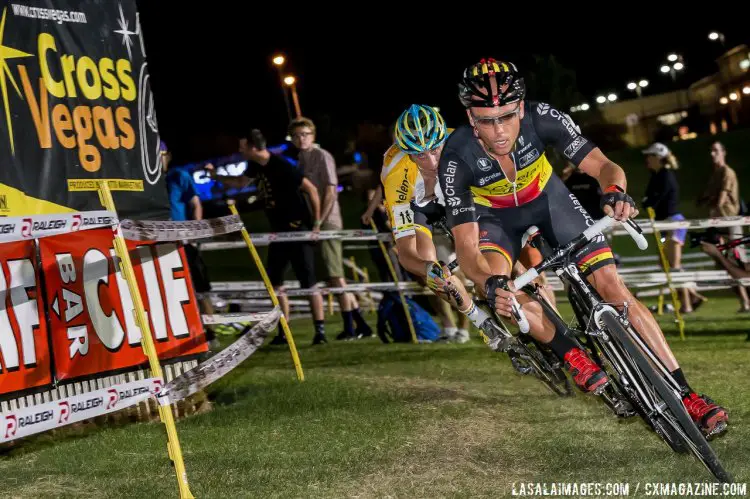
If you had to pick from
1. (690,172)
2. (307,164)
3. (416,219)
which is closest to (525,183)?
(416,219)

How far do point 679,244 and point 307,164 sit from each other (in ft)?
18.1

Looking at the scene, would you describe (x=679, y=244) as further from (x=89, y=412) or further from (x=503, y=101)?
(x=89, y=412)

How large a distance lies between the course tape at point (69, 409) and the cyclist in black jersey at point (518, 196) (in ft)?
6.72

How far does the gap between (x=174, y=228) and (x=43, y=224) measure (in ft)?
5.21

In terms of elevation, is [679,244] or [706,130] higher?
[706,130]

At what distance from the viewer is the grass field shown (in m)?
5.36

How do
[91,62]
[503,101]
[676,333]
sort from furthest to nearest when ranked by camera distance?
[676,333], [91,62], [503,101]

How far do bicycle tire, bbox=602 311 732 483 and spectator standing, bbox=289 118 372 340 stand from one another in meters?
7.69

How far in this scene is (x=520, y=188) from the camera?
6.26 m

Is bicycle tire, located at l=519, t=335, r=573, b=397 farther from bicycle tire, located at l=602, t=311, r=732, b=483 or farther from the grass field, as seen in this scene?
bicycle tire, located at l=602, t=311, r=732, b=483

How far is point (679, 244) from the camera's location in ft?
44.8

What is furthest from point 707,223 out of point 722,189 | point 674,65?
point 674,65

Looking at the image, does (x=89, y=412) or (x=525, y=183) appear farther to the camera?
(x=525, y=183)


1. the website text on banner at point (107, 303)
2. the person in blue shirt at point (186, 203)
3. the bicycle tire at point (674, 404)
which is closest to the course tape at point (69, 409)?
the website text on banner at point (107, 303)
